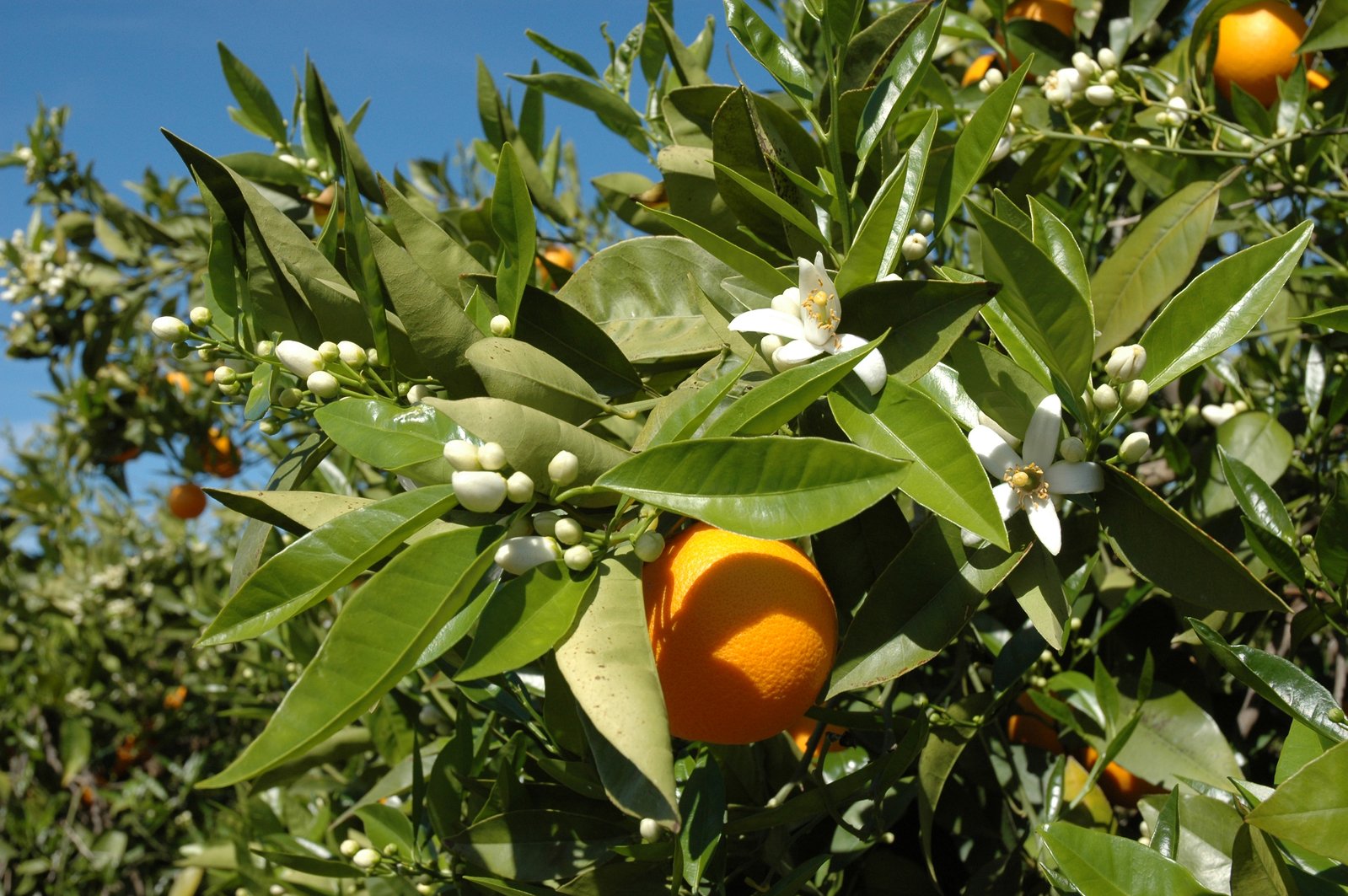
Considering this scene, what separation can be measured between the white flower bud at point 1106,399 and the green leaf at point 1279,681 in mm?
189

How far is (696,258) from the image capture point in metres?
1.03

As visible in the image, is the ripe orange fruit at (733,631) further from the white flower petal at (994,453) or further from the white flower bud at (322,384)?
the white flower bud at (322,384)

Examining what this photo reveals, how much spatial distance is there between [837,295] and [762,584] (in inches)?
10.0

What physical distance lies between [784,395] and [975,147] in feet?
1.11

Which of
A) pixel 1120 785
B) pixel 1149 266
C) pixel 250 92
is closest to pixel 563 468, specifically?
pixel 1149 266

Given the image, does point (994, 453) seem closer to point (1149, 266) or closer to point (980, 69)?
Result: point (1149, 266)

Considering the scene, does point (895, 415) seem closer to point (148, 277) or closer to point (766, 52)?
point (766, 52)

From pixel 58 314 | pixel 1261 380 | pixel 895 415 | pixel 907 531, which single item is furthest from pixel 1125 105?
pixel 58 314

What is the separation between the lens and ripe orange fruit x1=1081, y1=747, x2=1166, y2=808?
1.37 m

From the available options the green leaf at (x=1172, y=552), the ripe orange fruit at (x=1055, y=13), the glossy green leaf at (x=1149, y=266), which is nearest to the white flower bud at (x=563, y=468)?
the green leaf at (x=1172, y=552)

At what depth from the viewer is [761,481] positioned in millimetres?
670

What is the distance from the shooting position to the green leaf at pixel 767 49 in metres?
0.99

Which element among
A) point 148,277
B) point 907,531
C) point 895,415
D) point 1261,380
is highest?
point 148,277

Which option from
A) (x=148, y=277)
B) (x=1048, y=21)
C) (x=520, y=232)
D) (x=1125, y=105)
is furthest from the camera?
(x=148, y=277)
